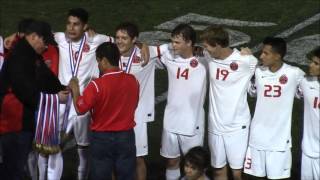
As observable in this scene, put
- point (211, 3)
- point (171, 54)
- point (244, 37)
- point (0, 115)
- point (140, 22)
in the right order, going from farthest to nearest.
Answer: point (211, 3) → point (140, 22) → point (244, 37) → point (171, 54) → point (0, 115)

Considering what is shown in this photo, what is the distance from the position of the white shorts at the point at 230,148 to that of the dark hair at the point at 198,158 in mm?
164

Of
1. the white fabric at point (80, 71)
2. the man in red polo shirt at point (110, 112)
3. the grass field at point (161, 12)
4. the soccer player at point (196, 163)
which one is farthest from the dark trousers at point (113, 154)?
the grass field at point (161, 12)

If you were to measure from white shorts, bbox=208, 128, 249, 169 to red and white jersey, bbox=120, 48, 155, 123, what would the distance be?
700mm

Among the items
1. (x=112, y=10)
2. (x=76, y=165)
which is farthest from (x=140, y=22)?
(x=76, y=165)

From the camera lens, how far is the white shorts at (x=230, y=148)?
750 cm

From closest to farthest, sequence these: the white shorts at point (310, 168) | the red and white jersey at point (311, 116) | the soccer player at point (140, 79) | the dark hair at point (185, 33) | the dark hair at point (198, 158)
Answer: the red and white jersey at point (311, 116), the white shorts at point (310, 168), the dark hair at point (198, 158), the dark hair at point (185, 33), the soccer player at point (140, 79)

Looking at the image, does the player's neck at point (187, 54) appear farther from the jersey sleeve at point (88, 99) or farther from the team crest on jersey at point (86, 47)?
the jersey sleeve at point (88, 99)

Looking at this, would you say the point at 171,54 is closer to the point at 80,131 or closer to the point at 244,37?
the point at 80,131

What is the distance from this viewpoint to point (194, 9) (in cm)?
1442

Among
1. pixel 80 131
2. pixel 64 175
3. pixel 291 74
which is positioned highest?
pixel 291 74

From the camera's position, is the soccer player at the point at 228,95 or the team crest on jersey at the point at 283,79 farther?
the soccer player at the point at 228,95

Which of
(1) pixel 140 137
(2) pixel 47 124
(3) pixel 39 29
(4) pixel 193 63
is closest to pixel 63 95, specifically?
(2) pixel 47 124

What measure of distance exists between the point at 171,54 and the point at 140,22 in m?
5.99

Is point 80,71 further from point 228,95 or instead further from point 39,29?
point 228,95
